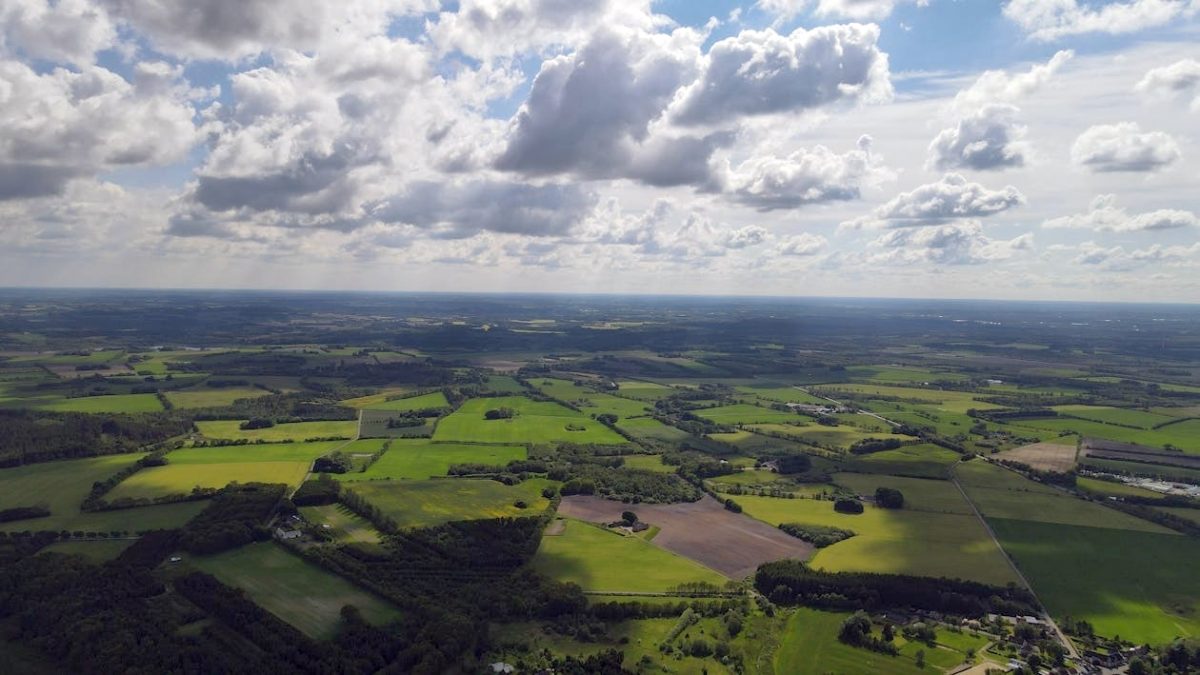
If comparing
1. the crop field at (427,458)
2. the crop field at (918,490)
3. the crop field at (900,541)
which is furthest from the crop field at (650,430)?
the crop field at (900,541)

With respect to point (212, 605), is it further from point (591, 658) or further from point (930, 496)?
point (930, 496)

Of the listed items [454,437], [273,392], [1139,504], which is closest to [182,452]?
[454,437]

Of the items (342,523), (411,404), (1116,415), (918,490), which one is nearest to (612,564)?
(342,523)

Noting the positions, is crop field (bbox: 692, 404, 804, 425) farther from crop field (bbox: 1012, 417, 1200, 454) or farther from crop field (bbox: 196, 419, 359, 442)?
crop field (bbox: 196, 419, 359, 442)

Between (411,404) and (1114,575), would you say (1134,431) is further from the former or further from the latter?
(411,404)

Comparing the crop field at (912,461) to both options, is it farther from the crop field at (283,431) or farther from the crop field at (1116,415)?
the crop field at (283,431)

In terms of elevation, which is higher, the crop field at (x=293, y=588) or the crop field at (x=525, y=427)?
the crop field at (x=525, y=427)
